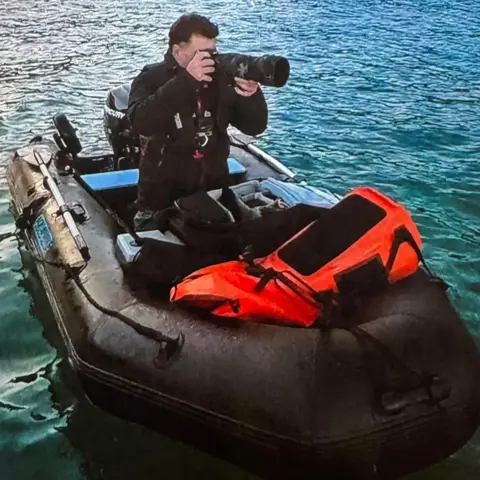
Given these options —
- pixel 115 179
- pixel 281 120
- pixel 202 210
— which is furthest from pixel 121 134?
pixel 281 120

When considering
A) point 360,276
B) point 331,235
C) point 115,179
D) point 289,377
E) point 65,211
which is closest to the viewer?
point 289,377

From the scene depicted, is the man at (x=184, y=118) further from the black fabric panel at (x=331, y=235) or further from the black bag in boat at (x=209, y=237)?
the black fabric panel at (x=331, y=235)

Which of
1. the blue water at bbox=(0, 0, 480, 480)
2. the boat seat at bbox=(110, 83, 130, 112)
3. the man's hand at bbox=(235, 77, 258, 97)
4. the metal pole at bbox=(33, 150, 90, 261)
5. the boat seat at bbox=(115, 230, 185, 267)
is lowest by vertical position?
the blue water at bbox=(0, 0, 480, 480)

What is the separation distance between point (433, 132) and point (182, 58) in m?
4.35

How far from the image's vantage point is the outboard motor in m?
5.03

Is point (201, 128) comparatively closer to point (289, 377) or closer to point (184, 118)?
point (184, 118)

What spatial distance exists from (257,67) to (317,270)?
0.88 metres

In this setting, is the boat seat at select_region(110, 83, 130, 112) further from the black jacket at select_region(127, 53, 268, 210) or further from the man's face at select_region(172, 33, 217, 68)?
the man's face at select_region(172, 33, 217, 68)

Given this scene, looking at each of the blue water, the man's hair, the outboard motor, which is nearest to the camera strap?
the man's hair

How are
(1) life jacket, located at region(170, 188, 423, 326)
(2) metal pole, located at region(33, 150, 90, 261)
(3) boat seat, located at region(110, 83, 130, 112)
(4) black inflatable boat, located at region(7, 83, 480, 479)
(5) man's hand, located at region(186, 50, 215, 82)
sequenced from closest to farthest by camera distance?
(4) black inflatable boat, located at region(7, 83, 480, 479) < (1) life jacket, located at region(170, 188, 423, 326) < (5) man's hand, located at region(186, 50, 215, 82) < (2) metal pole, located at region(33, 150, 90, 261) < (3) boat seat, located at region(110, 83, 130, 112)

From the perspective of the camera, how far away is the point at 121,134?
5047mm

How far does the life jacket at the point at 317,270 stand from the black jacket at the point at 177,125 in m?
0.88

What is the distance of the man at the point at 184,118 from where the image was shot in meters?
3.70

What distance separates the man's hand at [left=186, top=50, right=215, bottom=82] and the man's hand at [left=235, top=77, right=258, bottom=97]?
0.52 ft
